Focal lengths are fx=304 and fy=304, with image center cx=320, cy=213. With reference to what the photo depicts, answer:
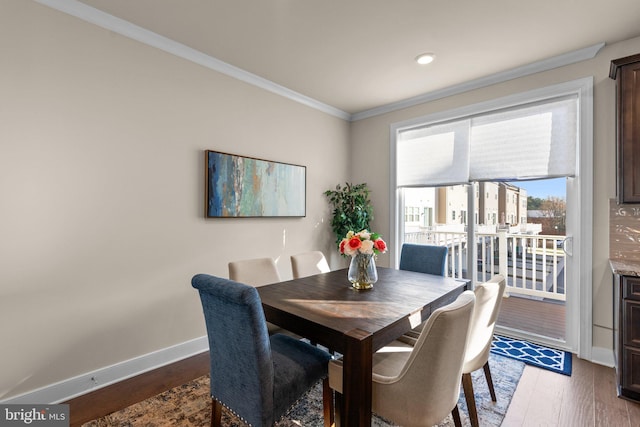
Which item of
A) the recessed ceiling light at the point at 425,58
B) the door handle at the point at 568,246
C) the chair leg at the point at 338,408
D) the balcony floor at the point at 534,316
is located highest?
the recessed ceiling light at the point at 425,58

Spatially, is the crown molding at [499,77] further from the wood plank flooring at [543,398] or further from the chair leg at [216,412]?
the chair leg at [216,412]

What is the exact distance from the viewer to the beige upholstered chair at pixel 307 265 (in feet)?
8.77

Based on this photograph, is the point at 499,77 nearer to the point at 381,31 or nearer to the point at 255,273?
the point at 381,31

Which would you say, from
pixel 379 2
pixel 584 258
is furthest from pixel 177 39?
pixel 584 258

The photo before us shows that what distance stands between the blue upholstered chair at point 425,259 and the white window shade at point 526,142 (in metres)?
1.04

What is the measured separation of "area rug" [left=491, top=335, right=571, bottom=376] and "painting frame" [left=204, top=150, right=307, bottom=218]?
8.05 feet

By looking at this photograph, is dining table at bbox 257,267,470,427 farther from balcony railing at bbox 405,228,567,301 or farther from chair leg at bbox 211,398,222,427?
balcony railing at bbox 405,228,567,301

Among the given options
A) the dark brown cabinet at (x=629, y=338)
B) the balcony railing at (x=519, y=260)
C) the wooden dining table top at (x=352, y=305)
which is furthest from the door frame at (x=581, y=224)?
the wooden dining table top at (x=352, y=305)

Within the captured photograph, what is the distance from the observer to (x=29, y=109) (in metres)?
1.94

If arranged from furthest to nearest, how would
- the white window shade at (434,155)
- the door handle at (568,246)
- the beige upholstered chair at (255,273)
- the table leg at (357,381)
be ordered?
the white window shade at (434,155)
the door handle at (568,246)
the beige upholstered chair at (255,273)
the table leg at (357,381)

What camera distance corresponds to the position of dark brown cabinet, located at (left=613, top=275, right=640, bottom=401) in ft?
6.57

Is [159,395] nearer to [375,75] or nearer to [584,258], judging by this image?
[375,75]

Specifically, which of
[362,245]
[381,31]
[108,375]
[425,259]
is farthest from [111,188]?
[425,259]

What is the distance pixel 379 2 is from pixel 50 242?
107 inches
